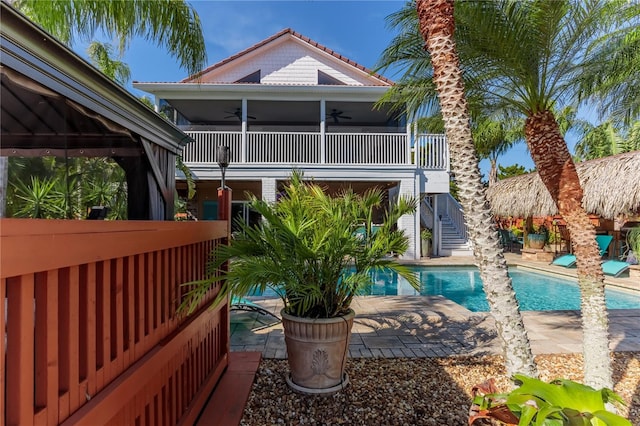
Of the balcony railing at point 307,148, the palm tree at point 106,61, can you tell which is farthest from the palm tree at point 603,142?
the palm tree at point 106,61

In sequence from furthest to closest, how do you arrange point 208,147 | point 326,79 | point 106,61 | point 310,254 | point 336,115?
1. point 336,115
2. point 326,79
3. point 208,147
4. point 106,61
5. point 310,254

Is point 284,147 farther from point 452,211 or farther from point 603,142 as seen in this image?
point 603,142

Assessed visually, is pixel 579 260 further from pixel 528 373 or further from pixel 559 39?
pixel 559 39

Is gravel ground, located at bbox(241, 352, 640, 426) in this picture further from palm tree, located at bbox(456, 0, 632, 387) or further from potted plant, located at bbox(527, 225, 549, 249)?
potted plant, located at bbox(527, 225, 549, 249)

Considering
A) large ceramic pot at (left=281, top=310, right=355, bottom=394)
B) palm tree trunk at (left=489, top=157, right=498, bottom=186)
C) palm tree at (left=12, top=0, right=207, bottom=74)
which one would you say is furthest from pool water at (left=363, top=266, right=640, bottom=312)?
palm tree trunk at (left=489, top=157, right=498, bottom=186)

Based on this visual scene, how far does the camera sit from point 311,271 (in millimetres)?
3365

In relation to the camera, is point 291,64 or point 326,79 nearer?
point 291,64

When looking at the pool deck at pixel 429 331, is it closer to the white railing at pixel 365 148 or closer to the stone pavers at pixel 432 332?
the stone pavers at pixel 432 332

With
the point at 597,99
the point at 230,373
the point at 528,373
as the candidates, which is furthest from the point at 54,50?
the point at 597,99

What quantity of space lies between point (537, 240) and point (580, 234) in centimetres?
1287

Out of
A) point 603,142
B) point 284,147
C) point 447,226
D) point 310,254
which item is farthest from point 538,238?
point 310,254

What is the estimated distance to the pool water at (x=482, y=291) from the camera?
27.6ft

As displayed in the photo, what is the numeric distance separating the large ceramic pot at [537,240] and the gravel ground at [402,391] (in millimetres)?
11344

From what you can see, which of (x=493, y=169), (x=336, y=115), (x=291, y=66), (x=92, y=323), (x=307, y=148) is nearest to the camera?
(x=92, y=323)
